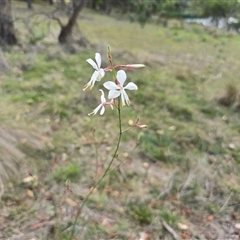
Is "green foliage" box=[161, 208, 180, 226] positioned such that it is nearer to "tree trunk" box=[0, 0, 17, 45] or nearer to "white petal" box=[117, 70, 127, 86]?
"white petal" box=[117, 70, 127, 86]

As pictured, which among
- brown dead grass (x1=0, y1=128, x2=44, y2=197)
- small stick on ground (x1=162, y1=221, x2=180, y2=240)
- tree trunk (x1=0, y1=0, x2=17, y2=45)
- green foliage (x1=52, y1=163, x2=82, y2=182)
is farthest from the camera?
tree trunk (x1=0, y1=0, x2=17, y2=45)

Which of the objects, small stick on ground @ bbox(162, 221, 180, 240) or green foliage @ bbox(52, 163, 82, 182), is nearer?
small stick on ground @ bbox(162, 221, 180, 240)

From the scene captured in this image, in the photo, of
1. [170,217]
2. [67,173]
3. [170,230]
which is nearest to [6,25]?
[67,173]

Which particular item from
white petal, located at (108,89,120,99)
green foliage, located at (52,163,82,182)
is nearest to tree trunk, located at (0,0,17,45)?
green foliage, located at (52,163,82,182)

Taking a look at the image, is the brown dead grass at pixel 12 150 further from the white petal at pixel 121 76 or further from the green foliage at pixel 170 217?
the white petal at pixel 121 76

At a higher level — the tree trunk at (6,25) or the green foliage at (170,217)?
the tree trunk at (6,25)

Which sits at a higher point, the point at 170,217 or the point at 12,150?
the point at 12,150

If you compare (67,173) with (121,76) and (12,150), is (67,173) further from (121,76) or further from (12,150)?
(121,76)

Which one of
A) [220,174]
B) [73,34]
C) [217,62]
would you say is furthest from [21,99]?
[217,62]

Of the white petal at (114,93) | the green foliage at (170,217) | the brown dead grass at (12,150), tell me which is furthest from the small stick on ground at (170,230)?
the white petal at (114,93)
